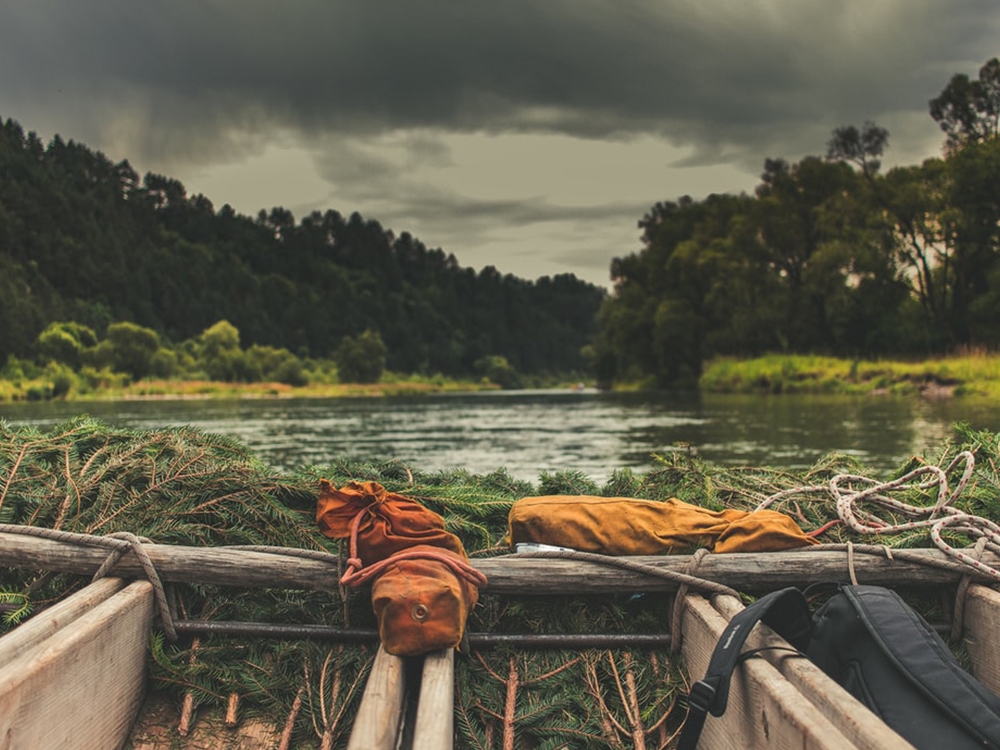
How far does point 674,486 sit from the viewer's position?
390 centimetres

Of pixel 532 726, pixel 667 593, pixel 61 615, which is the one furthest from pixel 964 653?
pixel 61 615

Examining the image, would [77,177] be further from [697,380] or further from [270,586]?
[270,586]

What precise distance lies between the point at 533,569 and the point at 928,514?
1606 mm

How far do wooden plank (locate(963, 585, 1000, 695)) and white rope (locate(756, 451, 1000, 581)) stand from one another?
8cm

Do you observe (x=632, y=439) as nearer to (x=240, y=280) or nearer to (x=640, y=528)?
(x=640, y=528)

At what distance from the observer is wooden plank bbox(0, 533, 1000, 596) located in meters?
2.34

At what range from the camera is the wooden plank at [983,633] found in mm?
2236

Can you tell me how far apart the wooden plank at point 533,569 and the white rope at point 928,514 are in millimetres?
73

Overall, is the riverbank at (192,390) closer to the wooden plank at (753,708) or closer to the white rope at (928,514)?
the white rope at (928,514)

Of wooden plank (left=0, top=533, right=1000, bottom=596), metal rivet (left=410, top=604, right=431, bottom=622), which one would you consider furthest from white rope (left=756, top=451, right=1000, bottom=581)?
metal rivet (left=410, top=604, right=431, bottom=622)

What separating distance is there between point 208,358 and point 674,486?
87.0 m

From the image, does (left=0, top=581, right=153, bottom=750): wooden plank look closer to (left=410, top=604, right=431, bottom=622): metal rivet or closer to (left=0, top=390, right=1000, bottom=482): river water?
(left=410, top=604, right=431, bottom=622): metal rivet

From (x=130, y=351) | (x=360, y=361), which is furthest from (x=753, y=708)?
(x=360, y=361)

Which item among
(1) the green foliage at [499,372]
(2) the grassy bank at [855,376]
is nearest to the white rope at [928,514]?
(2) the grassy bank at [855,376]
